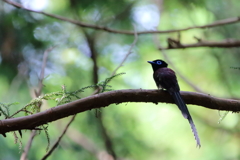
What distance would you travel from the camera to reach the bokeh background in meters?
5.88

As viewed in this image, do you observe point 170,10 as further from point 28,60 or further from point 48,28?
point 28,60

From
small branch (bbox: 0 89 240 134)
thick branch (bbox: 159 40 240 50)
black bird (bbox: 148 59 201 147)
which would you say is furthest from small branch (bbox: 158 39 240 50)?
small branch (bbox: 0 89 240 134)

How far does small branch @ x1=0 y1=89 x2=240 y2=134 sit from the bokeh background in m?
2.40

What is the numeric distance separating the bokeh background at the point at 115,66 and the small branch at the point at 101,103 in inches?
94.6

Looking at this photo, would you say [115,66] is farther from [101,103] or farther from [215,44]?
[101,103]

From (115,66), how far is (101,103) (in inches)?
172

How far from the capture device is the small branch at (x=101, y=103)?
90.6 inches

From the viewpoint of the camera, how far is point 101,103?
250cm

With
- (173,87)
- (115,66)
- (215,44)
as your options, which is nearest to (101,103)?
(173,87)

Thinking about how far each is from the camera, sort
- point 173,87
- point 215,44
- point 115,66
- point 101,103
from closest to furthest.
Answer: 1. point 101,103
2. point 173,87
3. point 215,44
4. point 115,66

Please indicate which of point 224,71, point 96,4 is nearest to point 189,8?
point 224,71

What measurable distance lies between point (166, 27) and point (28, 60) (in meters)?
3.79

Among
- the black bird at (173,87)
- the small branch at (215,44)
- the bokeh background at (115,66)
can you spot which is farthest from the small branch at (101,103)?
the small branch at (215,44)

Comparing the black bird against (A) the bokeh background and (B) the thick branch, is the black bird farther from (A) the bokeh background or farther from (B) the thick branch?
(B) the thick branch
